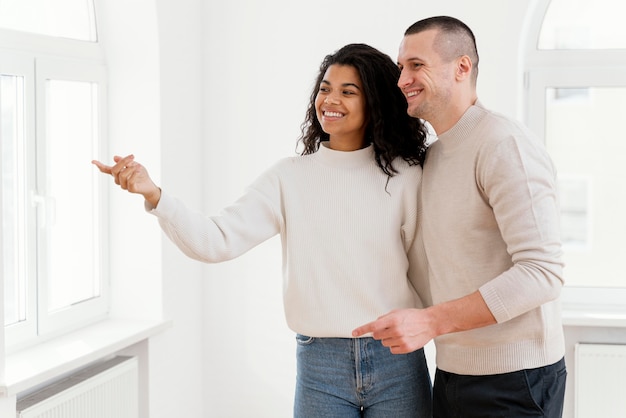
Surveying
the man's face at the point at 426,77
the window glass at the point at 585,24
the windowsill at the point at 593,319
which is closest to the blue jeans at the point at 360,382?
the man's face at the point at 426,77

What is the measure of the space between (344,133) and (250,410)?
2.00 m

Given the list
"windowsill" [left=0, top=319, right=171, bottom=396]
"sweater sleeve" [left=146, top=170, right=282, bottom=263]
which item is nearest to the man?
"sweater sleeve" [left=146, top=170, right=282, bottom=263]

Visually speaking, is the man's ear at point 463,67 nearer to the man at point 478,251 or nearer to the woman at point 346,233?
the man at point 478,251

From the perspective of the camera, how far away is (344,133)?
2068 mm

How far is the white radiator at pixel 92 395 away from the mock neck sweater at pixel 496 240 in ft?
4.33

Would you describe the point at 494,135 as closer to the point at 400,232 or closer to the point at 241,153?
the point at 400,232

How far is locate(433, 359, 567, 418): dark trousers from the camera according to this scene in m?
1.78

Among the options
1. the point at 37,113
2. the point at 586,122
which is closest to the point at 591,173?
the point at 586,122

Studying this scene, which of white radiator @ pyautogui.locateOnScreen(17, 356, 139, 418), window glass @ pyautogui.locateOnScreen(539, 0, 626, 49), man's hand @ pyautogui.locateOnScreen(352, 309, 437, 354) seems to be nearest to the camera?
man's hand @ pyautogui.locateOnScreen(352, 309, 437, 354)

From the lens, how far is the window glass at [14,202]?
2.74 meters

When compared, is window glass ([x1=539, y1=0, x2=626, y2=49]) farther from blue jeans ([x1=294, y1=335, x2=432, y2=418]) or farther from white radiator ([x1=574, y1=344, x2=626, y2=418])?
blue jeans ([x1=294, y1=335, x2=432, y2=418])

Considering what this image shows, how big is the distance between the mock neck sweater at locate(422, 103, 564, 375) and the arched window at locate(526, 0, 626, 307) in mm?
1727

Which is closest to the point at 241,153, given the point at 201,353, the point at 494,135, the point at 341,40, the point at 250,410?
the point at 341,40

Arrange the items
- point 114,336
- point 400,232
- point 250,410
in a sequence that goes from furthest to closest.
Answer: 1. point 250,410
2. point 114,336
3. point 400,232
